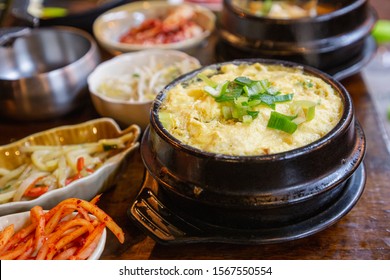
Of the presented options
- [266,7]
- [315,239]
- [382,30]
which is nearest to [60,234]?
[315,239]

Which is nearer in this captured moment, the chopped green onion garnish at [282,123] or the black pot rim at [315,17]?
the chopped green onion garnish at [282,123]

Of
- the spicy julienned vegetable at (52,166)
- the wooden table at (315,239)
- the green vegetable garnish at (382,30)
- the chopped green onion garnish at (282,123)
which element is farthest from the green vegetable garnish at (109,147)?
the green vegetable garnish at (382,30)

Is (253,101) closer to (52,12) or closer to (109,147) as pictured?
(109,147)

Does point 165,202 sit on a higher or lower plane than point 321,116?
lower

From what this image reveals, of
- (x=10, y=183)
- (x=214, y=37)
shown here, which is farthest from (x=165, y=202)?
(x=214, y=37)

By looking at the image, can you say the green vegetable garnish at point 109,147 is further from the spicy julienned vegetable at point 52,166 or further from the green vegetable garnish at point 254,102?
the green vegetable garnish at point 254,102

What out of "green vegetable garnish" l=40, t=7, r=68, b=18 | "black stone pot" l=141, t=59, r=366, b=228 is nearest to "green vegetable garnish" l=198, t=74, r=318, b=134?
"black stone pot" l=141, t=59, r=366, b=228
